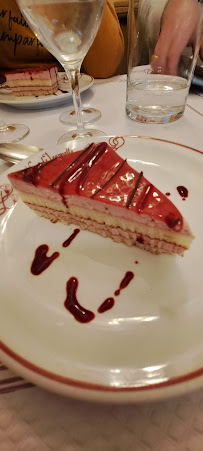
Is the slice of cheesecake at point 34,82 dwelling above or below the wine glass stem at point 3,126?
above

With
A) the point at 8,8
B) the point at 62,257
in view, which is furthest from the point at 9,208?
the point at 8,8

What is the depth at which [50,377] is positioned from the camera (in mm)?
428

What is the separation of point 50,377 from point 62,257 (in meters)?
0.32

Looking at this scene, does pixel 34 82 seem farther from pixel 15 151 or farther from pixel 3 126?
pixel 15 151

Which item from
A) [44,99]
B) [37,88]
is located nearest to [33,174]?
[44,99]

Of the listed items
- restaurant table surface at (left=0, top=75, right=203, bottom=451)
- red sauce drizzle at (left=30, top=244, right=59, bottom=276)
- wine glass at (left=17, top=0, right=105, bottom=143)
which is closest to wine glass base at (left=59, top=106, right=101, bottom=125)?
wine glass at (left=17, top=0, right=105, bottom=143)

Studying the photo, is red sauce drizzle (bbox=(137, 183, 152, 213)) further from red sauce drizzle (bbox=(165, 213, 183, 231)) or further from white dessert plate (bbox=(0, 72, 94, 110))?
white dessert plate (bbox=(0, 72, 94, 110))

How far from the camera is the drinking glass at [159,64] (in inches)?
45.7

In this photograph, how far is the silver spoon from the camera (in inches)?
38.7

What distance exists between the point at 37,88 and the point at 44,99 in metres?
0.25

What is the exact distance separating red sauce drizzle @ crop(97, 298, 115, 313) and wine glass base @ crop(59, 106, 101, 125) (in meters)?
0.92

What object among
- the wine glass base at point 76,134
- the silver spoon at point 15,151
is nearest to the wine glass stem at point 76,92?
the wine glass base at point 76,134

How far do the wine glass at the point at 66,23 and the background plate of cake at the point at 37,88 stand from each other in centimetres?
32

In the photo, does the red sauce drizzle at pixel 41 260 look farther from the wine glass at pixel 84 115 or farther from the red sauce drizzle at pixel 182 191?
the wine glass at pixel 84 115
